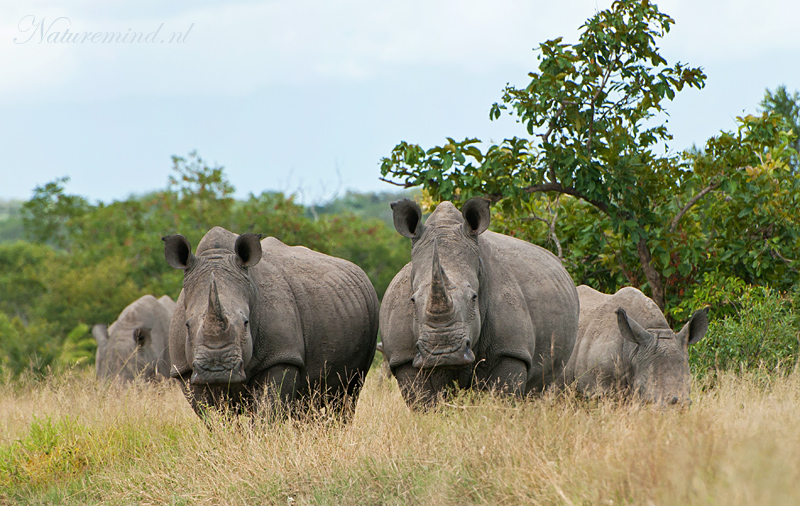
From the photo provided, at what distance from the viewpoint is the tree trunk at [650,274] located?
10.3 metres

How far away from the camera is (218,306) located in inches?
236

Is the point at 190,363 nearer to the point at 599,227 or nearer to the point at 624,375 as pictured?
the point at 624,375

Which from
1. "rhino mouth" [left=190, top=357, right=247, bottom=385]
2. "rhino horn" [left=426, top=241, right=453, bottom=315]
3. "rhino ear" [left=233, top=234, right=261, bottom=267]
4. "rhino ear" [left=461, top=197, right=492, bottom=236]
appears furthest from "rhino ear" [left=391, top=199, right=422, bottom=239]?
"rhino mouth" [left=190, top=357, right=247, bottom=385]

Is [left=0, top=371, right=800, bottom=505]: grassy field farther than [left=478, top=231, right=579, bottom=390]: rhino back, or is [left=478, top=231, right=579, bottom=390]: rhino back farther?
[left=478, top=231, right=579, bottom=390]: rhino back

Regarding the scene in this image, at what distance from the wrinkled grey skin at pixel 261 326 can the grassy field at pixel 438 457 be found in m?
0.36

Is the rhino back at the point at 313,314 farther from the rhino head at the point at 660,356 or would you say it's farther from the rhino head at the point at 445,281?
the rhino head at the point at 660,356

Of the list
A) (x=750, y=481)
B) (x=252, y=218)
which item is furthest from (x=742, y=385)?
(x=252, y=218)

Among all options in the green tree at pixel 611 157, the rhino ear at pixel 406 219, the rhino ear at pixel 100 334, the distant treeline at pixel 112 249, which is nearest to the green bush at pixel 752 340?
the green tree at pixel 611 157

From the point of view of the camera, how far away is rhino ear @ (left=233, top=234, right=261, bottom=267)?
6.57 meters

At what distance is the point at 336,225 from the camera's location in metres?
26.7

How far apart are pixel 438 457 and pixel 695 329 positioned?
348cm

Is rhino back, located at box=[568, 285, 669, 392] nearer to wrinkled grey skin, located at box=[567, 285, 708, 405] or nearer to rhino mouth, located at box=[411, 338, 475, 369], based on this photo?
wrinkled grey skin, located at box=[567, 285, 708, 405]

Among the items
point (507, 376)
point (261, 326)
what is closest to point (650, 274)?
point (507, 376)

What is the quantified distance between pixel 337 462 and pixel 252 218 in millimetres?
17709
